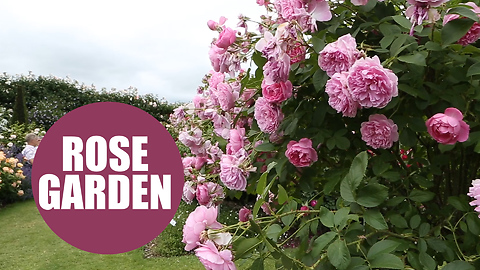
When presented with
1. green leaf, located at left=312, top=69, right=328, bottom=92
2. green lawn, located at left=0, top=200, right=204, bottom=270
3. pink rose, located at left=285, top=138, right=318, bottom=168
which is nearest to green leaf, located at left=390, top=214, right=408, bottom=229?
pink rose, located at left=285, top=138, right=318, bottom=168

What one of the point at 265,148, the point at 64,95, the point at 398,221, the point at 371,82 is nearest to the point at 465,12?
the point at 371,82

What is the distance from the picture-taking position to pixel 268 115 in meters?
1.14

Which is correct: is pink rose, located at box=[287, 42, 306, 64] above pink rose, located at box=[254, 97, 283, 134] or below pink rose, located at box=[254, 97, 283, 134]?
above

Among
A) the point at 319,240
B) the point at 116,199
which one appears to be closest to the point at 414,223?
the point at 319,240

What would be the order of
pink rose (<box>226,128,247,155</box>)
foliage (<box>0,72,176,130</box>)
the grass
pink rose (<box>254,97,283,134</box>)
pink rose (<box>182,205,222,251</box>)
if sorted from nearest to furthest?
pink rose (<box>182,205,222,251</box>)
pink rose (<box>254,97,283,134</box>)
pink rose (<box>226,128,247,155</box>)
the grass
foliage (<box>0,72,176,130</box>)

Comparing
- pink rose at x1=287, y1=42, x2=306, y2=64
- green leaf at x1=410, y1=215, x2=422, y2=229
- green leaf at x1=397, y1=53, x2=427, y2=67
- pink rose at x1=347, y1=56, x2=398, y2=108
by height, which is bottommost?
green leaf at x1=410, y1=215, x2=422, y2=229

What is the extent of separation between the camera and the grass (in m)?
4.16

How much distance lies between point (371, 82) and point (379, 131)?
175mm

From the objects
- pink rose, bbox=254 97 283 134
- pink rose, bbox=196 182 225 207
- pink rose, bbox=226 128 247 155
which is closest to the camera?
pink rose, bbox=254 97 283 134

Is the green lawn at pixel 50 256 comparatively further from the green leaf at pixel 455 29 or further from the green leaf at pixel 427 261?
the green leaf at pixel 455 29

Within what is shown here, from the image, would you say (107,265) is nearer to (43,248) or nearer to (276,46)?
(43,248)

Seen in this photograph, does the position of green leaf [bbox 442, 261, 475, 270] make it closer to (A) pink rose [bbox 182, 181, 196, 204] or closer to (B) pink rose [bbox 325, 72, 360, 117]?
(B) pink rose [bbox 325, 72, 360, 117]

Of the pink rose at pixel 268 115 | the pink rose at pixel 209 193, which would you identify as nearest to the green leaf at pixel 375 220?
the pink rose at pixel 268 115

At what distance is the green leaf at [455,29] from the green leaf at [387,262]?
484mm
